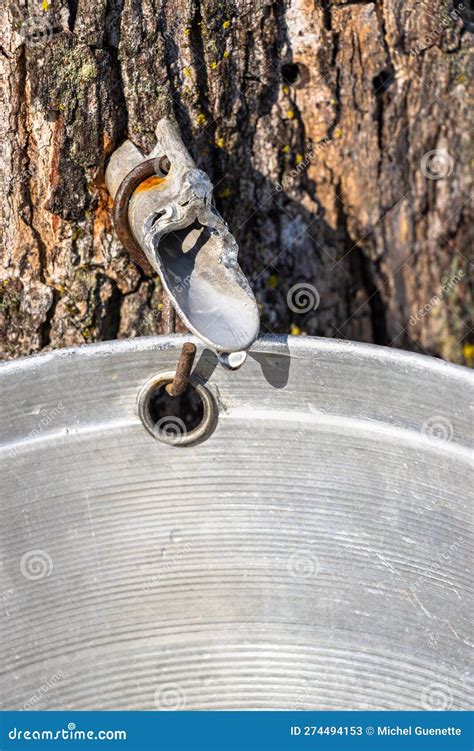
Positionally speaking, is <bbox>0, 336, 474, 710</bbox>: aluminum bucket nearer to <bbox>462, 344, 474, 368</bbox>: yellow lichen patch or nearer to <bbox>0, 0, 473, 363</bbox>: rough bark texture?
Answer: <bbox>0, 0, 473, 363</bbox>: rough bark texture

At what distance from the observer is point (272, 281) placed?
5.23 ft

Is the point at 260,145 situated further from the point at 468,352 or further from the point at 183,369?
the point at 468,352

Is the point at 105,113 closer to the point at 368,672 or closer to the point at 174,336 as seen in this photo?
the point at 174,336

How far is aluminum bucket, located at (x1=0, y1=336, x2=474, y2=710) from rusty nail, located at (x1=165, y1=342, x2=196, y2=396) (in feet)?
0.09

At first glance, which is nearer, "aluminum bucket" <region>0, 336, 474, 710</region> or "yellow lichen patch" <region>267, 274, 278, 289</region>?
"aluminum bucket" <region>0, 336, 474, 710</region>

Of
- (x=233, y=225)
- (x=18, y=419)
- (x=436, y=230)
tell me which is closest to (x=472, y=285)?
(x=436, y=230)

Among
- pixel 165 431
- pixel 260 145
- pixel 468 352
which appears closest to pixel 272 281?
pixel 260 145

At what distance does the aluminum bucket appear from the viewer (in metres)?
1.22

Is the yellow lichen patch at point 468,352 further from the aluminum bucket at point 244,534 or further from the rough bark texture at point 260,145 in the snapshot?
the aluminum bucket at point 244,534

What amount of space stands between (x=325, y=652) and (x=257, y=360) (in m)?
0.50

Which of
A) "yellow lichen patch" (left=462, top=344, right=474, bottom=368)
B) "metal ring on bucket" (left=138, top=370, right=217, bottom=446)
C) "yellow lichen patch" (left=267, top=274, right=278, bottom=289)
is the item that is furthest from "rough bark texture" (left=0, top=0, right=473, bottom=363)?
"metal ring on bucket" (left=138, top=370, right=217, bottom=446)

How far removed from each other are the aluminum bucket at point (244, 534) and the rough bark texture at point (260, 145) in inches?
11.6

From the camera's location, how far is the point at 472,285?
1.81 metres

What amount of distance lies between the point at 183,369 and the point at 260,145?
19.6 inches
